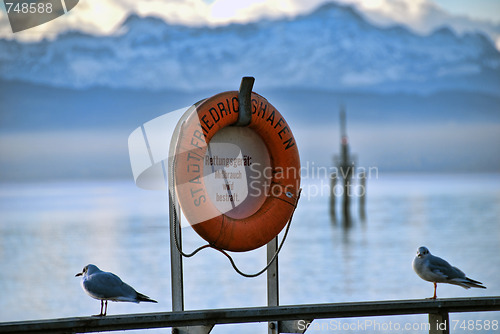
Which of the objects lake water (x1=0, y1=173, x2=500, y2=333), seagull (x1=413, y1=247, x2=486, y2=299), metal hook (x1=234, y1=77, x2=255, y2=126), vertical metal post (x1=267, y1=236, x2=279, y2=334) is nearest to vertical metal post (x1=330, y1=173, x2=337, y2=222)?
lake water (x1=0, y1=173, x2=500, y2=333)

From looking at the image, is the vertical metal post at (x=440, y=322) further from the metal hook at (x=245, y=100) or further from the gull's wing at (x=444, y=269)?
the metal hook at (x=245, y=100)

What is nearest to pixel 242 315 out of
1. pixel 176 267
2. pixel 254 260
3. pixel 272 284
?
pixel 176 267

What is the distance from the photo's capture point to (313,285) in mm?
17297

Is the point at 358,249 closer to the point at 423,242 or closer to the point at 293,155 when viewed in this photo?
the point at 423,242

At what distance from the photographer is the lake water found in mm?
14945

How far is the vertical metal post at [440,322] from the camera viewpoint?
301 cm

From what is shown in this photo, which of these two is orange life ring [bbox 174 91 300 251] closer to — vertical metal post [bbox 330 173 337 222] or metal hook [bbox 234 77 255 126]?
metal hook [bbox 234 77 255 126]

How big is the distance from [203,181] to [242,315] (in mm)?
576

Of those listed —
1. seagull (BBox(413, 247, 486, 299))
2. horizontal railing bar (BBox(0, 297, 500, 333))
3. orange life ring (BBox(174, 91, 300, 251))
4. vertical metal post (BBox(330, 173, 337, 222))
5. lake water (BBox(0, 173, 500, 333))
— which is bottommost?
horizontal railing bar (BBox(0, 297, 500, 333))

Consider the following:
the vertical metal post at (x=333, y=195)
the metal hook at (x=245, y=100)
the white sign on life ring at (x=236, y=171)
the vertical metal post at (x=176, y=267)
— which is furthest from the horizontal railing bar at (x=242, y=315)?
the vertical metal post at (x=333, y=195)

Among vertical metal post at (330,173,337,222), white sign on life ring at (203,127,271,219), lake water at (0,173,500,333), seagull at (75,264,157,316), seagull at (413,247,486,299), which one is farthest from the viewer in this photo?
vertical metal post at (330,173,337,222)

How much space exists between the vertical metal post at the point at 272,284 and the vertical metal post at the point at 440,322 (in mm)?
624

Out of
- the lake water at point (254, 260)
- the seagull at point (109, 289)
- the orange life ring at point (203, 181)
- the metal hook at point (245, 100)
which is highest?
the lake water at point (254, 260)

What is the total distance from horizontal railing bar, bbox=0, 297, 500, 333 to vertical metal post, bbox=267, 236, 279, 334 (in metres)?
0.28
